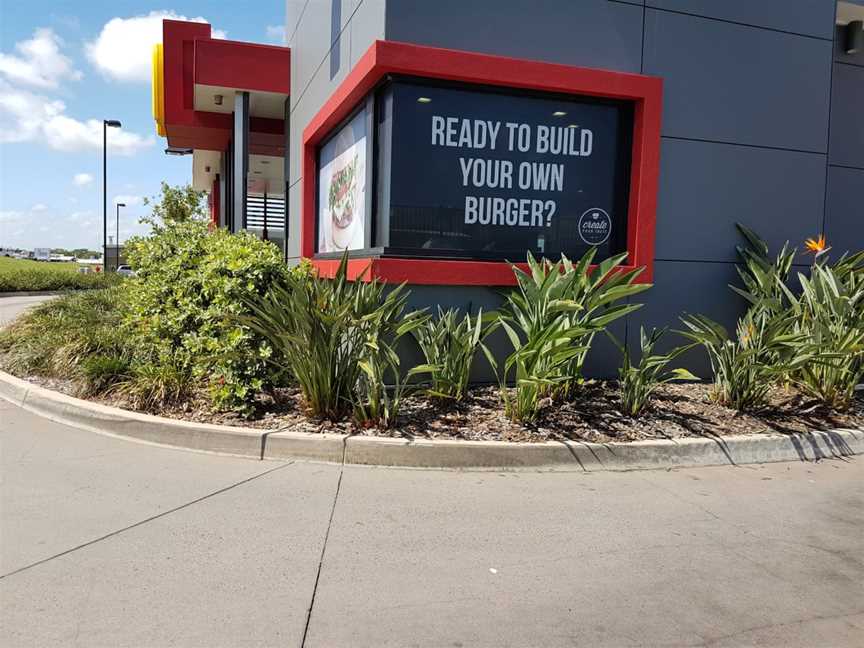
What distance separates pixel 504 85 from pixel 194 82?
7.43 m

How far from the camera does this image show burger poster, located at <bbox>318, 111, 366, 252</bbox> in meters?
7.87

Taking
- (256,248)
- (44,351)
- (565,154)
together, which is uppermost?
(565,154)

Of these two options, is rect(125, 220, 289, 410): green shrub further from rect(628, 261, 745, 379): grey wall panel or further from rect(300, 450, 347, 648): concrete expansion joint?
rect(628, 261, 745, 379): grey wall panel

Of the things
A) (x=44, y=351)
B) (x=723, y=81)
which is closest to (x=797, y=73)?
(x=723, y=81)

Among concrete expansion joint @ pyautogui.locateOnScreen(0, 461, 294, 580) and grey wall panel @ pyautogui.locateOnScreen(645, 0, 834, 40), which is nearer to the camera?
concrete expansion joint @ pyautogui.locateOnScreen(0, 461, 294, 580)

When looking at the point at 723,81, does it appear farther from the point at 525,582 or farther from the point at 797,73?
the point at 525,582

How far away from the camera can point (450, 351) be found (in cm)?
629

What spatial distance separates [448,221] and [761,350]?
331cm

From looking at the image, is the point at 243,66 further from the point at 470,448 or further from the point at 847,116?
the point at 847,116

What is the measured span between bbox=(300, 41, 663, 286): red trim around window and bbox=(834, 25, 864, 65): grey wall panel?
483 cm

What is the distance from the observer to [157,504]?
14.6ft

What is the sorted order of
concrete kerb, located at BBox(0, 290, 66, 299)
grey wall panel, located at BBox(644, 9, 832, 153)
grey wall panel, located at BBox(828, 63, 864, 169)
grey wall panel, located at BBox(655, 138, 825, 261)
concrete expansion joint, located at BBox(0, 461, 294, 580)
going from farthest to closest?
concrete kerb, located at BBox(0, 290, 66, 299) < grey wall panel, located at BBox(828, 63, 864, 169) < grey wall panel, located at BBox(655, 138, 825, 261) < grey wall panel, located at BBox(644, 9, 832, 153) < concrete expansion joint, located at BBox(0, 461, 294, 580)

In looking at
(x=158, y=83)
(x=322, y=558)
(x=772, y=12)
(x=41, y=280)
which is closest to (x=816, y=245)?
(x=772, y=12)

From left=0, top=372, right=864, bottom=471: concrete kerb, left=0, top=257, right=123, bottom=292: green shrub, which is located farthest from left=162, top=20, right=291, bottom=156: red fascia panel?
left=0, top=257, right=123, bottom=292: green shrub
